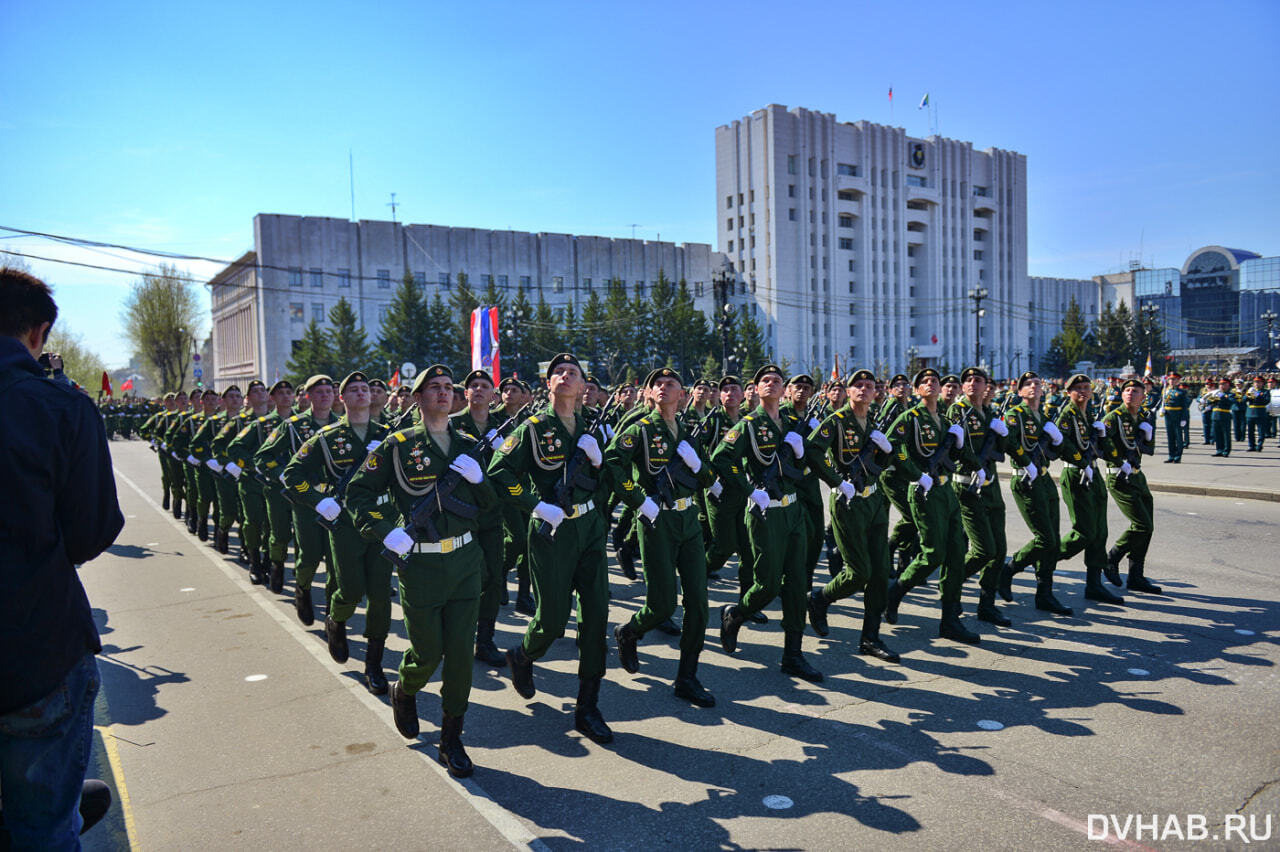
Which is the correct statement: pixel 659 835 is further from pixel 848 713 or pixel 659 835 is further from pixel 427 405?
pixel 427 405

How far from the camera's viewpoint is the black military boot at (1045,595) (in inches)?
310

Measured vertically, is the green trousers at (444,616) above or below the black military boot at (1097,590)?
above

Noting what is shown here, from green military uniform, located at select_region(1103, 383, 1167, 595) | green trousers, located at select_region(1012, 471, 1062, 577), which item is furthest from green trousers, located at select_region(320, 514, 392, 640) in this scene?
green military uniform, located at select_region(1103, 383, 1167, 595)

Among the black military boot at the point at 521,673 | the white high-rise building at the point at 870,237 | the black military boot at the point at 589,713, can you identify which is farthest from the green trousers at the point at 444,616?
the white high-rise building at the point at 870,237

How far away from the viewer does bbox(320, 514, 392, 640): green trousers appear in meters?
6.27

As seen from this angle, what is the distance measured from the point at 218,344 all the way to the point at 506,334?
52.9 metres

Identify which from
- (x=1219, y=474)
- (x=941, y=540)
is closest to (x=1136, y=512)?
(x=941, y=540)

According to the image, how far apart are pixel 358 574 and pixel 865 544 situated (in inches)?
154

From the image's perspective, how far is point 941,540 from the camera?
7.10m

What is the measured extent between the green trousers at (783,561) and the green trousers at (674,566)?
609 millimetres

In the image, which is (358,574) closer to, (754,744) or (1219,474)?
(754,744)

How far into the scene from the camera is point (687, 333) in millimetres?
72688

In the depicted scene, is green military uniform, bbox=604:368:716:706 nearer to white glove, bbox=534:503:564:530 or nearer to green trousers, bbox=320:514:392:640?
white glove, bbox=534:503:564:530

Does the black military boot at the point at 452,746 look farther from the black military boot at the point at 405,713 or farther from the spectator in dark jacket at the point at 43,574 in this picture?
the spectator in dark jacket at the point at 43,574
